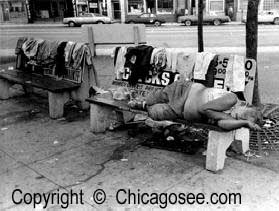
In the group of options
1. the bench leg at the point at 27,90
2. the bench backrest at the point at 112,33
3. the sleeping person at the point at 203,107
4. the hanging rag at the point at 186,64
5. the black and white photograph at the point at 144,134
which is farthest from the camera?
the bench backrest at the point at 112,33

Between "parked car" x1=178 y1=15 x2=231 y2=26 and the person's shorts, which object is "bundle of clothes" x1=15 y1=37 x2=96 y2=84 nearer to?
the person's shorts

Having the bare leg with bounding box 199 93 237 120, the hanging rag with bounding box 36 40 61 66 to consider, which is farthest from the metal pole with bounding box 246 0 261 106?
the hanging rag with bounding box 36 40 61 66

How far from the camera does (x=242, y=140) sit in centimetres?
464

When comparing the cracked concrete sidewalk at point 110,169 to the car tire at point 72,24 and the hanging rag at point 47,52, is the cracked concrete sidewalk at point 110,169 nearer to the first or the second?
the hanging rag at point 47,52

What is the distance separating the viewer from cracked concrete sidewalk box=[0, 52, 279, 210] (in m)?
3.88

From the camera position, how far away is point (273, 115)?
5.89 metres

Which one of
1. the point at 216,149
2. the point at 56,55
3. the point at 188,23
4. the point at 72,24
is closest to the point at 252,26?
the point at 216,149

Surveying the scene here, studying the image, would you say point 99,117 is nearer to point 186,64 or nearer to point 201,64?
point 186,64

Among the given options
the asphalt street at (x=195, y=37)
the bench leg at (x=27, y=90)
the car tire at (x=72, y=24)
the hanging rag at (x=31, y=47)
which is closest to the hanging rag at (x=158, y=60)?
the hanging rag at (x=31, y=47)

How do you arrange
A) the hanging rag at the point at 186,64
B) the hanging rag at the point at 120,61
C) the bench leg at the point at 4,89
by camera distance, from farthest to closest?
the bench leg at the point at 4,89, the hanging rag at the point at 120,61, the hanging rag at the point at 186,64

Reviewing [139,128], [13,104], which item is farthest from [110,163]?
[13,104]

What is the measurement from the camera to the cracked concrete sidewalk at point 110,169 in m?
3.88

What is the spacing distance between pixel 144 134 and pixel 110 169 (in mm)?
1178

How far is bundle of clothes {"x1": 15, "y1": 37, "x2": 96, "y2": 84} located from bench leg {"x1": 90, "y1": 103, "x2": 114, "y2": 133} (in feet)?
4.28
